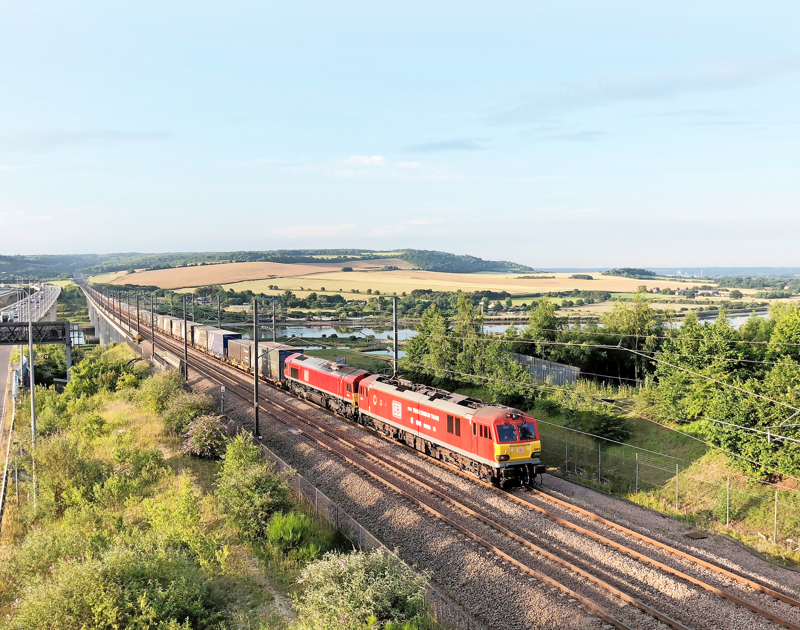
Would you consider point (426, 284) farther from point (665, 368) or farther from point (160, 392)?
point (665, 368)

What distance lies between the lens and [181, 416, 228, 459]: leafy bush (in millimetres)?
33188

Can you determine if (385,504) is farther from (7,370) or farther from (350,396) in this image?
(7,370)

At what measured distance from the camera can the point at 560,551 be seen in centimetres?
2086

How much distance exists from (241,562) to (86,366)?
50.9 m

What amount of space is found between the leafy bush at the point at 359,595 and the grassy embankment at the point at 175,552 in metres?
0.03

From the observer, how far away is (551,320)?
54188mm

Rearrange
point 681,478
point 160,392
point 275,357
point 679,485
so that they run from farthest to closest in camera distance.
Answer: point 275,357
point 160,392
point 681,478
point 679,485

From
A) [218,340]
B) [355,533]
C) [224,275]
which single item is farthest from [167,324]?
[355,533]

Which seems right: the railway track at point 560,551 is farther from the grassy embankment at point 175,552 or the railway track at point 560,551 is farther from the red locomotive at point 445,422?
the grassy embankment at point 175,552

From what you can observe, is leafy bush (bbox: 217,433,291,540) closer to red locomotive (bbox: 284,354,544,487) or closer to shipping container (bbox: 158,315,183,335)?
red locomotive (bbox: 284,354,544,487)

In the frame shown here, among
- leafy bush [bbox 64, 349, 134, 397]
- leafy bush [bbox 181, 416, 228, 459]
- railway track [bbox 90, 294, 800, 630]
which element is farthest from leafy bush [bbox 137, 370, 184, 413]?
railway track [bbox 90, 294, 800, 630]

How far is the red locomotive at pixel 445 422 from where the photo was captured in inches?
1062

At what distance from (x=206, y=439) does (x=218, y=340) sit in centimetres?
4464

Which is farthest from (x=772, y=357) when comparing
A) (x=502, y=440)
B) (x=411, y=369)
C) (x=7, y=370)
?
(x=7, y=370)
